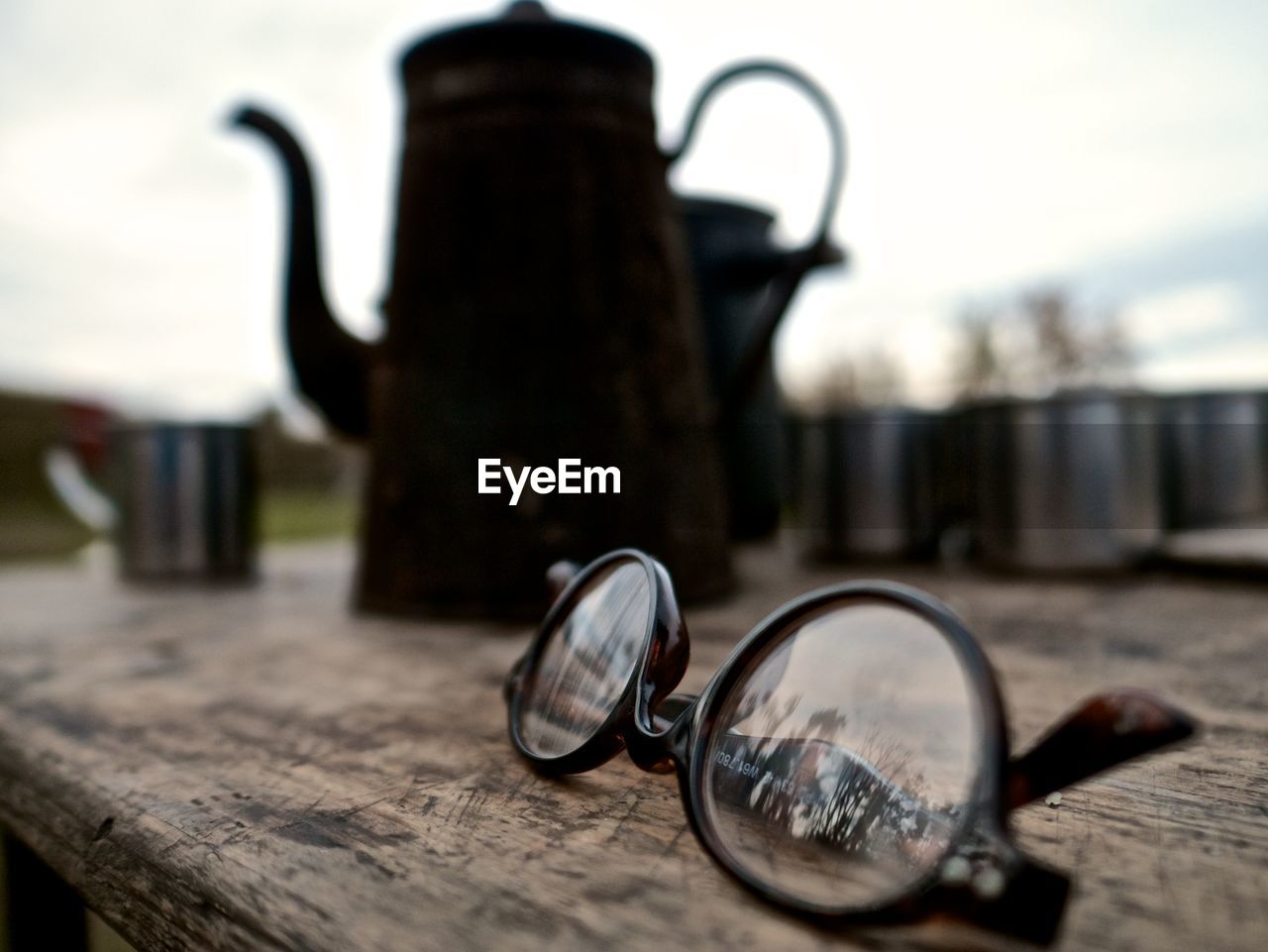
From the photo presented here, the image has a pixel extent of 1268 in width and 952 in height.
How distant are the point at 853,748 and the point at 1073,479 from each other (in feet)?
2.41

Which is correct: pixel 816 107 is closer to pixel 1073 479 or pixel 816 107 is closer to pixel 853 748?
pixel 1073 479

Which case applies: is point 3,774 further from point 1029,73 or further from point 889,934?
point 1029,73

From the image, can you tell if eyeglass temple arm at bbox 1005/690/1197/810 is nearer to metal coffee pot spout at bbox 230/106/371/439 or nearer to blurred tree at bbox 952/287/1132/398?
metal coffee pot spout at bbox 230/106/371/439

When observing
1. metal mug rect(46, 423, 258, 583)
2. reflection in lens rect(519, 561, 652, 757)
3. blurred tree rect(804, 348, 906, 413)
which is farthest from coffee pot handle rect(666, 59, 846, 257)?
blurred tree rect(804, 348, 906, 413)

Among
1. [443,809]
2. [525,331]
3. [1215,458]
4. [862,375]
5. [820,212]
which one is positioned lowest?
[443,809]

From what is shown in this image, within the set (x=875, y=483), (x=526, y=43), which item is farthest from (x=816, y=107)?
(x=875, y=483)

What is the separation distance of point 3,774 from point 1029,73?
128 cm

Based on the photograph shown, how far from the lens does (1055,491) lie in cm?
92

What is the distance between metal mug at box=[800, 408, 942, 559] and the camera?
3.37 feet

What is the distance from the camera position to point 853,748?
0.93 feet

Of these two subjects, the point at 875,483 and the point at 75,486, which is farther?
the point at 75,486

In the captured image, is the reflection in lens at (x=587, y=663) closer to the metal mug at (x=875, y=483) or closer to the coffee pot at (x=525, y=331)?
the coffee pot at (x=525, y=331)

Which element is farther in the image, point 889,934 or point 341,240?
point 341,240

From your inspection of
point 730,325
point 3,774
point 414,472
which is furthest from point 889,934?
point 730,325
